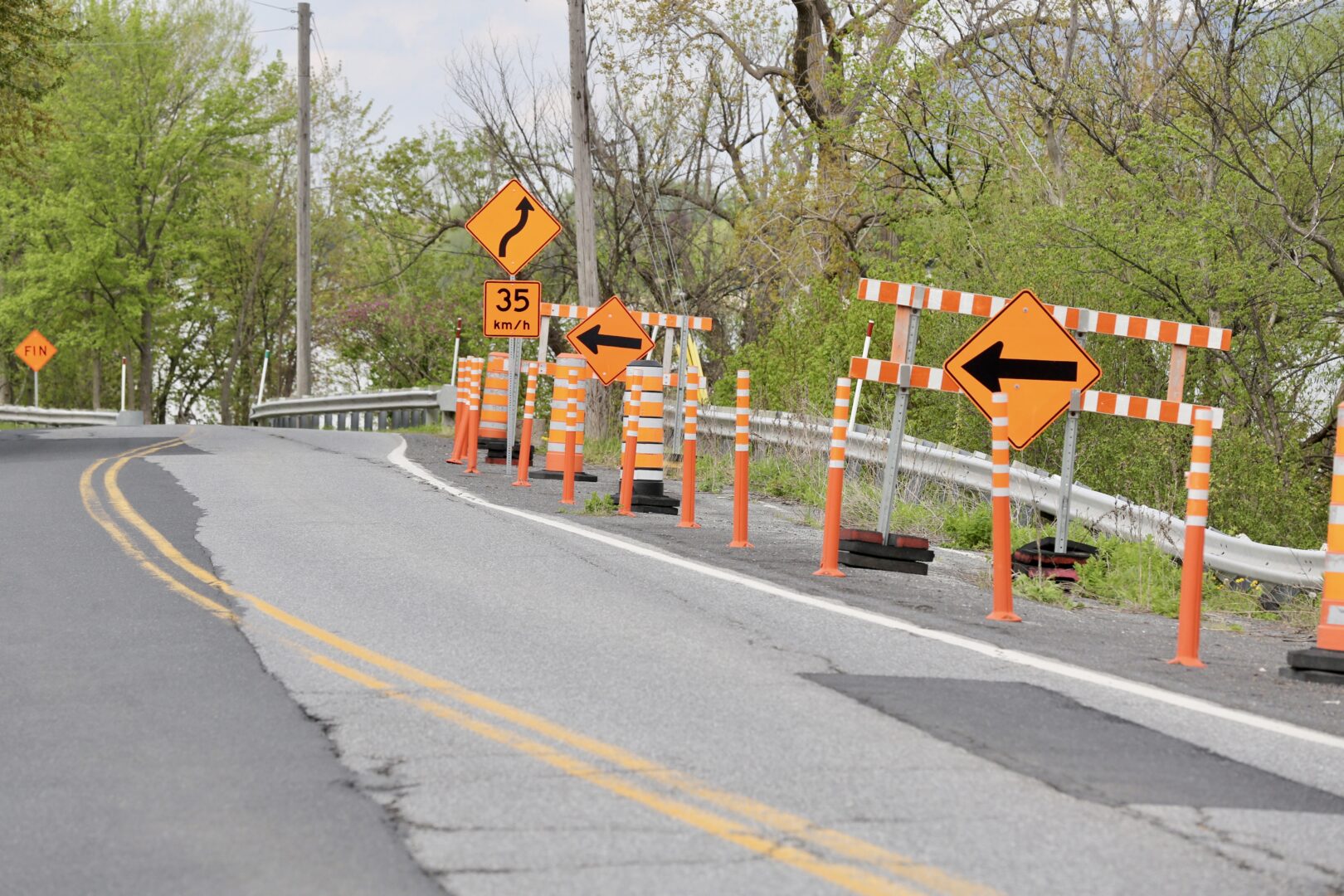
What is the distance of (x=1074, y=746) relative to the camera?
5.66 m

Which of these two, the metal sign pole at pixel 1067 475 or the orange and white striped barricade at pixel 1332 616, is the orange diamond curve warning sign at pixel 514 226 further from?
the orange and white striped barricade at pixel 1332 616

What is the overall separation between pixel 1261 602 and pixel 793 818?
712cm

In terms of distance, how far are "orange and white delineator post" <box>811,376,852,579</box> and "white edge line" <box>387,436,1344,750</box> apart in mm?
821

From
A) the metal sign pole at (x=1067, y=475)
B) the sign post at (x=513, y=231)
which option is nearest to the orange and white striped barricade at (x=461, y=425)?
the sign post at (x=513, y=231)

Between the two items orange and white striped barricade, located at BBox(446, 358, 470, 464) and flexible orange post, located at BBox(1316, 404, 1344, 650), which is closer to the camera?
flexible orange post, located at BBox(1316, 404, 1344, 650)

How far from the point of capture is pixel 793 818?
466 centimetres

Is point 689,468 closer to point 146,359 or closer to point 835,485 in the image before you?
point 835,485

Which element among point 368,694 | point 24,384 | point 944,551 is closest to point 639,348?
point 944,551

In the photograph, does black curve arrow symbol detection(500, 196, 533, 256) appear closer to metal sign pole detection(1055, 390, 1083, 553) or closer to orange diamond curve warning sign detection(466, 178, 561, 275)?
orange diamond curve warning sign detection(466, 178, 561, 275)

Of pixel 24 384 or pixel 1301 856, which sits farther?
pixel 24 384

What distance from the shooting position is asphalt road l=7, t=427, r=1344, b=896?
427 cm

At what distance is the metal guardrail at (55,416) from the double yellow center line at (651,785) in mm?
34487

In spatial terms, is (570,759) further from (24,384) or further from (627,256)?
(24,384)

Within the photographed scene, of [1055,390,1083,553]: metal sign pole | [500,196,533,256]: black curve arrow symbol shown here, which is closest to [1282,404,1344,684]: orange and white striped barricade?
[1055,390,1083,553]: metal sign pole
